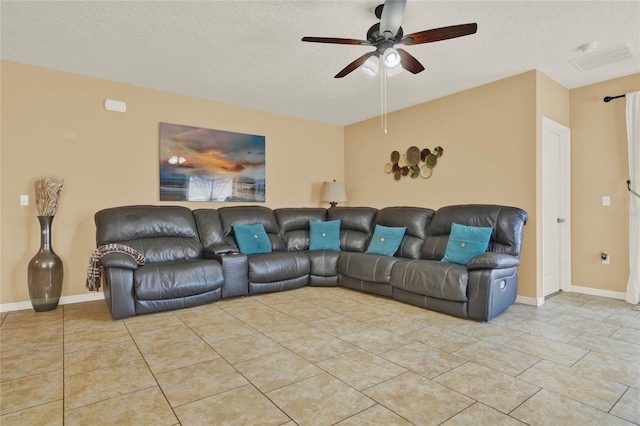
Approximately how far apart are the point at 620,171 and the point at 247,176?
473 cm

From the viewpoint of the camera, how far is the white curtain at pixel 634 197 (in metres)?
3.71

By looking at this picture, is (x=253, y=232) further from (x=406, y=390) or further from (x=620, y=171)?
(x=620, y=171)

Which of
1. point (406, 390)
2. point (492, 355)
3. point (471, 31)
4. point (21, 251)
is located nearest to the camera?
point (406, 390)

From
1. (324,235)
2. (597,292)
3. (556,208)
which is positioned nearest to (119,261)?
(324,235)

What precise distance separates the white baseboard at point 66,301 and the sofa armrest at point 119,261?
1062 mm

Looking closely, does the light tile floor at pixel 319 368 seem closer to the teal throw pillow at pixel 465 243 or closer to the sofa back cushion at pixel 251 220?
the teal throw pillow at pixel 465 243

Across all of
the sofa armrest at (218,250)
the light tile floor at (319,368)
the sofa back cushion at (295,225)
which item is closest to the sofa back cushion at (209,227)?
the sofa armrest at (218,250)

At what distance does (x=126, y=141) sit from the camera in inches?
166

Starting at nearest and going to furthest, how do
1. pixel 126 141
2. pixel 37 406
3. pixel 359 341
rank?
pixel 37 406 → pixel 359 341 → pixel 126 141

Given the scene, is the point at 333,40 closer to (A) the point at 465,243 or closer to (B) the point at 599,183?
(A) the point at 465,243

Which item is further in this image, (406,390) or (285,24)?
(285,24)

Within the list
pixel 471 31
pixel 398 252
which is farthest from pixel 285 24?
pixel 398 252

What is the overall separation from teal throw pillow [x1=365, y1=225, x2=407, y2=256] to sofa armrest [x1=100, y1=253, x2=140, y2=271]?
2.77 m

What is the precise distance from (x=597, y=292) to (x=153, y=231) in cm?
532
